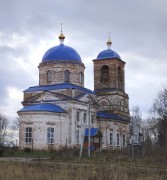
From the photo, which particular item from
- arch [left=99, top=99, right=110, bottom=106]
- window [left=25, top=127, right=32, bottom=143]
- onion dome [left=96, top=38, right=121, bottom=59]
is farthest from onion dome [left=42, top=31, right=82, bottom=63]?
window [left=25, top=127, right=32, bottom=143]

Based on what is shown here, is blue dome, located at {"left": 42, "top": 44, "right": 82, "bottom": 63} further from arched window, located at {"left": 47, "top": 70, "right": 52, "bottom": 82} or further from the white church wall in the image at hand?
the white church wall

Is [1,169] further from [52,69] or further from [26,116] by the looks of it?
[52,69]

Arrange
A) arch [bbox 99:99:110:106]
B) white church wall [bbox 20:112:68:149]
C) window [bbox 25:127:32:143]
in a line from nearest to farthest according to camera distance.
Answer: white church wall [bbox 20:112:68:149] < window [bbox 25:127:32:143] < arch [bbox 99:99:110:106]

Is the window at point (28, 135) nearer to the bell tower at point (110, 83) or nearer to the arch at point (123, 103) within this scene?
the bell tower at point (110, 83)

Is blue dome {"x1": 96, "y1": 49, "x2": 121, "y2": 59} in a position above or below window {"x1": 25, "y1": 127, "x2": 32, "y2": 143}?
above

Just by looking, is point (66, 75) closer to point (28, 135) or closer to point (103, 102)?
point (103, 102)

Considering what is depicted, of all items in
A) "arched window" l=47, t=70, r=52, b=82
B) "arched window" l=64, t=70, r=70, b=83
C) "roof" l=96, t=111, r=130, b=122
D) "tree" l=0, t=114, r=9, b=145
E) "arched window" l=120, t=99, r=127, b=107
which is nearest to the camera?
"arched window" l=64, t=70, r=70, b=83

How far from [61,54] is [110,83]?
893 cm

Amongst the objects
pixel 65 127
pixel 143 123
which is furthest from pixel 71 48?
pixel 143 123

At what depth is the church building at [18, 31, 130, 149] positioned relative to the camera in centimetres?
3878

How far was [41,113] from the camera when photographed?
1519 inches

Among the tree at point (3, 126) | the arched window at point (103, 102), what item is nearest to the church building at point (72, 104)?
the arched window at point (103, 102)

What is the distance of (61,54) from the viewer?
149 ft

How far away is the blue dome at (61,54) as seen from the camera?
45094 mm
